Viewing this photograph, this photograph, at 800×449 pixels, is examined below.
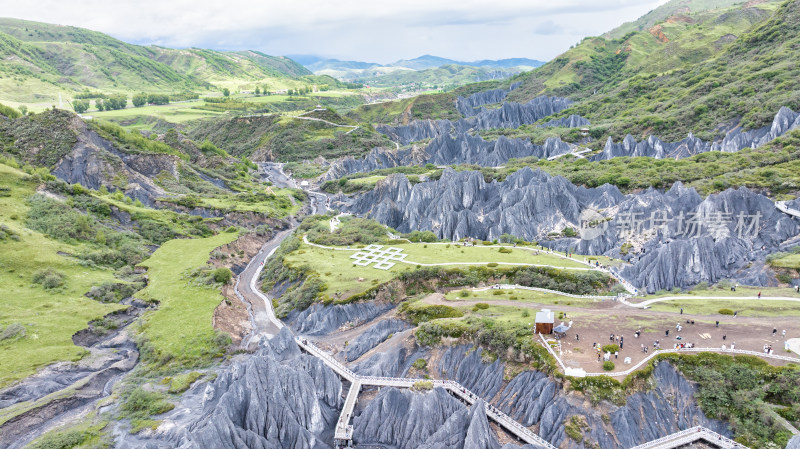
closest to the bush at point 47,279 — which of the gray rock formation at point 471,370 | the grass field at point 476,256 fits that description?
the grass field at point 476,256

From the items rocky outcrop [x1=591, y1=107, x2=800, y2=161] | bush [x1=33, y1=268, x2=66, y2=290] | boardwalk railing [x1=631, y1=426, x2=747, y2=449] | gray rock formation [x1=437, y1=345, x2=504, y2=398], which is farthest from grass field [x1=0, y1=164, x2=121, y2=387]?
rocky outcrop [x1=591, y1=107, x2=800, y2=161]

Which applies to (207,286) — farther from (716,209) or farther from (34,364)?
(716,209)

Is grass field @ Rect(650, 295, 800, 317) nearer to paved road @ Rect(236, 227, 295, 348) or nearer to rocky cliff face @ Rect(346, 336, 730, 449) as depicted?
rocky cliff face @ Rect(346, 336, 730, 449)

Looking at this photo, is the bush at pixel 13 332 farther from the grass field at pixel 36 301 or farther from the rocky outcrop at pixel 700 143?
the rocky outcrop at pixel 700 143

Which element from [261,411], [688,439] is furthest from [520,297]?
[261,411]

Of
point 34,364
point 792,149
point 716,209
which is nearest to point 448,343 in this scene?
point 34,364
